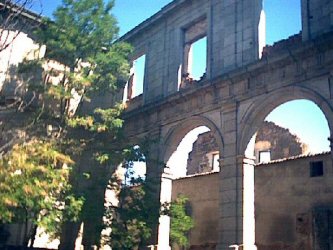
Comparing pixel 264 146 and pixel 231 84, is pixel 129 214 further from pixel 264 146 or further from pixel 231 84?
pixel 264 146

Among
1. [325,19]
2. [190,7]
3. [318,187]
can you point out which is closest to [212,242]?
[318,187]

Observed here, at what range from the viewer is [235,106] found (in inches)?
454

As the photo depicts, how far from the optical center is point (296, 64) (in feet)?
34.0

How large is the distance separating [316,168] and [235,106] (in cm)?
581

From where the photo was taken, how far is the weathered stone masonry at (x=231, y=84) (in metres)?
10.2

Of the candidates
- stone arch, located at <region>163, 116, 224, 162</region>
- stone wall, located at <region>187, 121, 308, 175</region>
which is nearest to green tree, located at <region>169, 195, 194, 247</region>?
stone arch, located at <region>163, 116, 224, 162</region>

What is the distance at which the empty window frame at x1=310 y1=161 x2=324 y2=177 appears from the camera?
15.1m

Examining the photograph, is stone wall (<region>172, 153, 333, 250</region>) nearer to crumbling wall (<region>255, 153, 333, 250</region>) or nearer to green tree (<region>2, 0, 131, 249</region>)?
crumbling wall (<region>255, 153, 333, 250</region>)

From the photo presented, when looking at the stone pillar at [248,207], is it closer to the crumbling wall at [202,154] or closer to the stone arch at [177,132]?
the stone arch at [177,132]

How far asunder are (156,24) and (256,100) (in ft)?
22.0

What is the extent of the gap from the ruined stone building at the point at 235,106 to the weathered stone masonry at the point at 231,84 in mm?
29

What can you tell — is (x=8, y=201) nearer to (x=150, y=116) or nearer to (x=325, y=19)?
(x=150, y=116)

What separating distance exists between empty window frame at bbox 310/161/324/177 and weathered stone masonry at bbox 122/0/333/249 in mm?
5326

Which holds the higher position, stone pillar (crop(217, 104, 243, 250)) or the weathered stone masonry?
the weathered stone masonry
